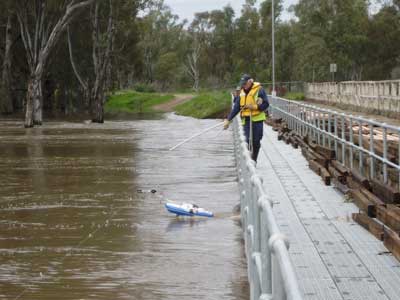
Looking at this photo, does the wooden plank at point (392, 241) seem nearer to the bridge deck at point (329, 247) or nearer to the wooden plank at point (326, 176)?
the bridge deck at point (329, 247)

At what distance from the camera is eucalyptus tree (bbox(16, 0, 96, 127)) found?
48969mm

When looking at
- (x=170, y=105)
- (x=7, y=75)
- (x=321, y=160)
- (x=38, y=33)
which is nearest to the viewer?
(x=321, y=160)

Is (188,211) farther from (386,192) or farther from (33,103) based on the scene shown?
(33,103)

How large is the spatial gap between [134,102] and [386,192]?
84.6 m

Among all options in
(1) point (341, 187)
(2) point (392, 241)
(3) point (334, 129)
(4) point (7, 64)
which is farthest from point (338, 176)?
(4) point (7, 64)

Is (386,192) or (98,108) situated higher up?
(386,192)

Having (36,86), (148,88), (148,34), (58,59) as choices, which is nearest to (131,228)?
(36,86)

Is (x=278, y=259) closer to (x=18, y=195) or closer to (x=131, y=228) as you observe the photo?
(x=131, y=228)

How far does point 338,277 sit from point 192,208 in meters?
6.12

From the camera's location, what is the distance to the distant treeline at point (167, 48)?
55.9 metres

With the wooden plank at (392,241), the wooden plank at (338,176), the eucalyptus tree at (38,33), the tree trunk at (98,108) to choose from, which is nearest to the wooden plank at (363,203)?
the wooden plank at (392,241)

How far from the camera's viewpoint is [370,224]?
34.3 feet

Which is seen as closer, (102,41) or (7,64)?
(102,41)

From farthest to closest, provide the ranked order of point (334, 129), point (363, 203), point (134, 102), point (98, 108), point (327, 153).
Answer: point (134, 102), point (98, 108), point (334, 129), point (327, 153), point (363, 203)
